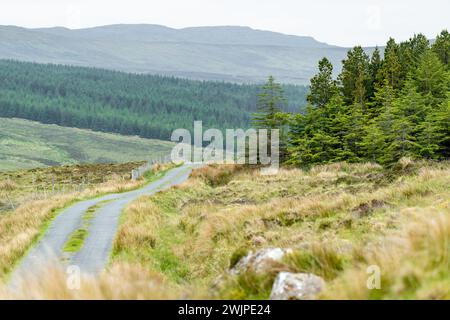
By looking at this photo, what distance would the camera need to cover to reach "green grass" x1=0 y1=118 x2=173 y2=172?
123 metres

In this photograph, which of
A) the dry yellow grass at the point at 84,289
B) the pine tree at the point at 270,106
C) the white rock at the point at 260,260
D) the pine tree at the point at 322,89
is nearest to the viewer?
the dry yellow grass at the point at 84,289

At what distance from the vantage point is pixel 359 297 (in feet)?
21.0

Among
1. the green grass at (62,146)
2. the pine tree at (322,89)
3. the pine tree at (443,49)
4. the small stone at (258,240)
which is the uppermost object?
Answer: the pine tree at (443,49)

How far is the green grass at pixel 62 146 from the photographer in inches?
4830

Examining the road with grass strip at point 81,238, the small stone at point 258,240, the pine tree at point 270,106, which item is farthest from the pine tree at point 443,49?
the small stone at point 258,240

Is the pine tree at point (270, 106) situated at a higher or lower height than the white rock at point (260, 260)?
higher

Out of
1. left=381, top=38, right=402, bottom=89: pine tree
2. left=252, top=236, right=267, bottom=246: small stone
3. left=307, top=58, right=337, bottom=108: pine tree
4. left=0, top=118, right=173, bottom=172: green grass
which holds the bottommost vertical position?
left=0, top=118, right=173, bottom=172: green grass

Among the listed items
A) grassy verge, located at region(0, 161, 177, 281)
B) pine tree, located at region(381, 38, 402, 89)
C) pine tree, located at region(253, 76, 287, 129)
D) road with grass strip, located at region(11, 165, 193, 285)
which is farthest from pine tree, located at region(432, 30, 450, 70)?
road with grass strip, located at region(11, 165, 193, 285)

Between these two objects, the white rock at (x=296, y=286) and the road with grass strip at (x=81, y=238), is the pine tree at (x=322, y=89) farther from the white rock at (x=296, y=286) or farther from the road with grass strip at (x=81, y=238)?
the white rock at (x=296, y=286)

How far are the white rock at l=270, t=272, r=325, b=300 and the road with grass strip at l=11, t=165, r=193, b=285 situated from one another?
4.40 m

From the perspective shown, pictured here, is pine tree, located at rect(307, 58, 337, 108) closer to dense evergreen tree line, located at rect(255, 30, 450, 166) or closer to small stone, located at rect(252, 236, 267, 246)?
dense evergreen tree line, located at rect(255, 30, 450, 166)

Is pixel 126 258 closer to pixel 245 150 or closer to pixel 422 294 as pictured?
pixel 422 294

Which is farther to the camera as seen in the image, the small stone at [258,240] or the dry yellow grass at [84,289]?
the small stone at [258,240]

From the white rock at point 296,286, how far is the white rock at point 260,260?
1.83ft
